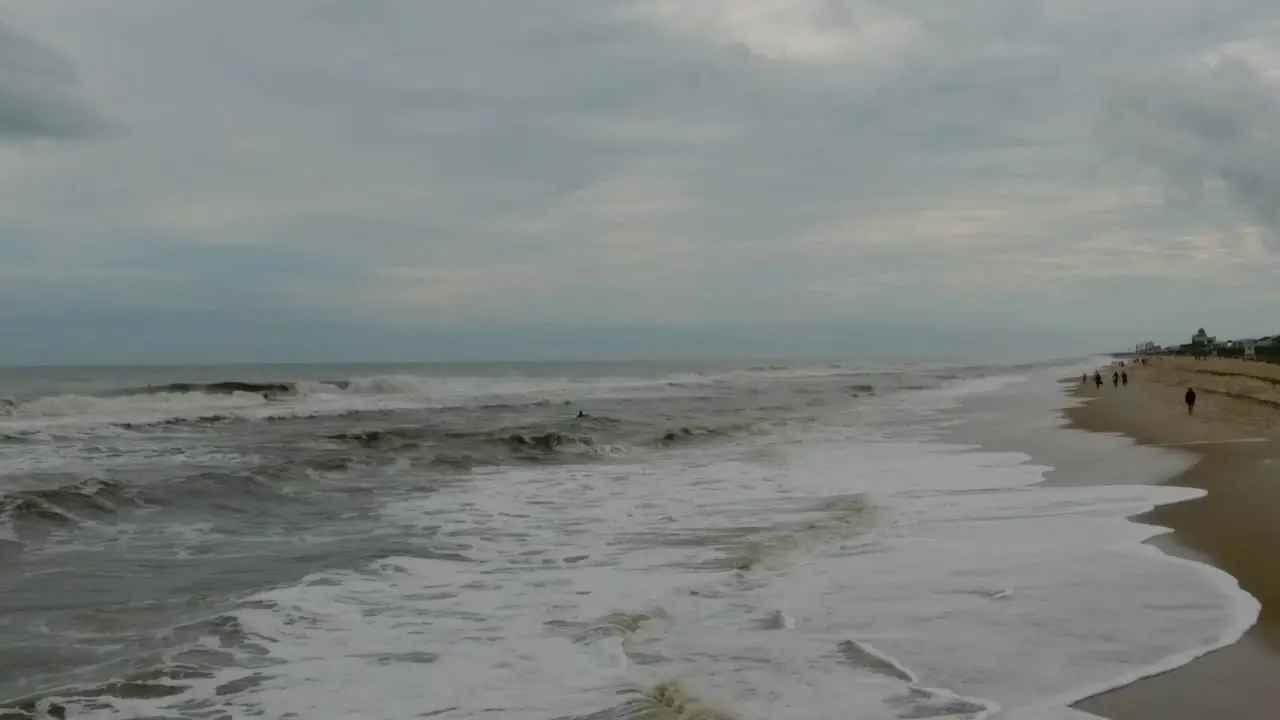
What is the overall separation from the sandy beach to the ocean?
18 centimetres

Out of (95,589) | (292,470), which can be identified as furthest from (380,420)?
(95,589)

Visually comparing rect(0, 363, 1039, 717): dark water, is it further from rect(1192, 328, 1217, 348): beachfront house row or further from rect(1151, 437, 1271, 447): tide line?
rect(1192, 328, 1217, 348): beachfront house row

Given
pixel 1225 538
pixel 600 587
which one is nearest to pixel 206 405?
pixel 600 587

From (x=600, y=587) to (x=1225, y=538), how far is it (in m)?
5.43

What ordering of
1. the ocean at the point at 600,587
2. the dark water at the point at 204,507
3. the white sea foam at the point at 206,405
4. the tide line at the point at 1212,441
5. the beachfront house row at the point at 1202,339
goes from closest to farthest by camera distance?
the ocean at the point at 600,587 < the dark water at the point at 204,507 < the tide line at the point at 1212,441 < the white sea foam at the point at 206,405 < the beachfront house row at the point at 1202,339

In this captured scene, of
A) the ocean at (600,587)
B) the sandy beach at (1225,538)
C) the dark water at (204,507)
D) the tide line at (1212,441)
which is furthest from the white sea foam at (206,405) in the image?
the tide line at (1212,441)

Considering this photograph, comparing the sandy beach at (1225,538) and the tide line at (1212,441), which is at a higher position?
the sandy beach at (1225,538)

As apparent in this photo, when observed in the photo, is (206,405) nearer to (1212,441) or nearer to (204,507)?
(204,507)

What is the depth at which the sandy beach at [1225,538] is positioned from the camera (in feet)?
15.4

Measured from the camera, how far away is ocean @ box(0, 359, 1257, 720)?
5.30 metres

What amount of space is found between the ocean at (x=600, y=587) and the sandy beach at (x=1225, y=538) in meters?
0.18

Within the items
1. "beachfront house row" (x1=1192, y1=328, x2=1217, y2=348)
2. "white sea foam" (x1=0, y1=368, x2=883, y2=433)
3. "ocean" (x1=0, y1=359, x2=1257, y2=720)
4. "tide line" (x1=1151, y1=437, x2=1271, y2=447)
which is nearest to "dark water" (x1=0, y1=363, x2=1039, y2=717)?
"ocean" (x1=0, y1=359, x2=1257, y2=720)

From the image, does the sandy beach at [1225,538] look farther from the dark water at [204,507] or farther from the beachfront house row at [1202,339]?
the beachfront house row at [1202,339]

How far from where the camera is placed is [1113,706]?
185 inches
